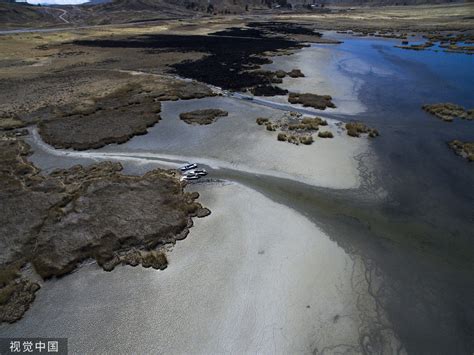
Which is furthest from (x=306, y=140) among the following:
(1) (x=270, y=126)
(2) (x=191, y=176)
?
(2) (x=191, y=176)

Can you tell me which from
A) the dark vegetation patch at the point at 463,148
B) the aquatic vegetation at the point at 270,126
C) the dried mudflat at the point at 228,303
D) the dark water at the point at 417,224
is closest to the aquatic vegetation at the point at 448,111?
the dark water at the point at 417,224

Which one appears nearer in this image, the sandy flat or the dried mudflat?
the dried mudflat

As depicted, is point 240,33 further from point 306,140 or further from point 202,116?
point 306,140

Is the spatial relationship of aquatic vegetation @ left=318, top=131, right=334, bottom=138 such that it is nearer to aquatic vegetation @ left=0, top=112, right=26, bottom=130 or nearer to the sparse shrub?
the sparse shrub

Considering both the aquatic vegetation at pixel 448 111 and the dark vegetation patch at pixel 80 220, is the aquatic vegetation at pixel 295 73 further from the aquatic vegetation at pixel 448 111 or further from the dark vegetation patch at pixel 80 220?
the dark vegetation patch at pixel 80 220

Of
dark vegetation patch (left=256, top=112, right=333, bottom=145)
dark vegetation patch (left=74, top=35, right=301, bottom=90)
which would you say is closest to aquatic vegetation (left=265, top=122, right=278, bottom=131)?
dark vegetation patch (left=256, top=112, right=333, bottom=145)
